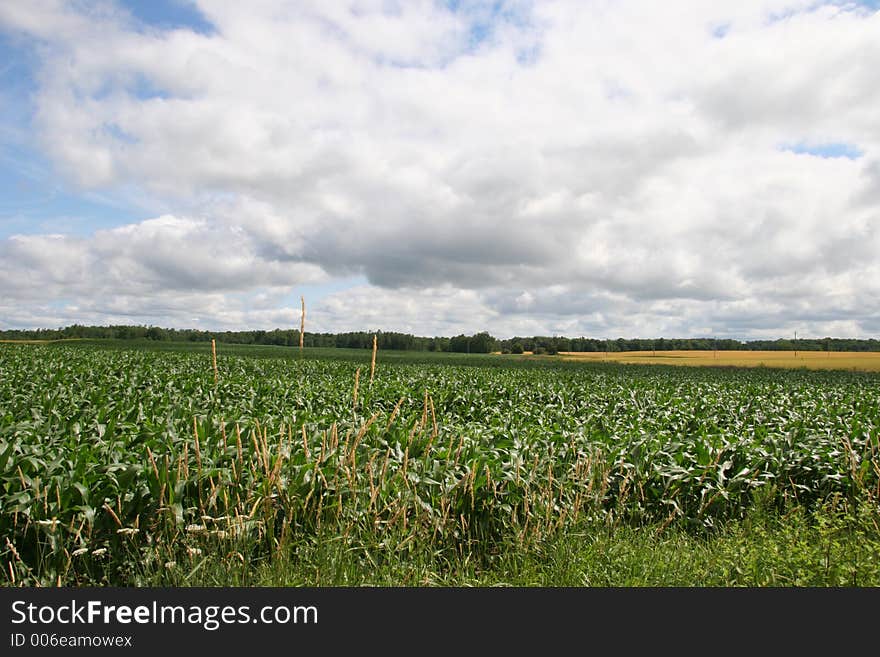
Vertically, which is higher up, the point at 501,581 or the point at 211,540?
the point at 211,540

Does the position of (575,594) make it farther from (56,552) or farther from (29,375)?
(29,375)

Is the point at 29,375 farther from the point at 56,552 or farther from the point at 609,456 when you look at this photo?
the point at 609,456

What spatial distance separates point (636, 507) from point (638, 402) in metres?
10.9

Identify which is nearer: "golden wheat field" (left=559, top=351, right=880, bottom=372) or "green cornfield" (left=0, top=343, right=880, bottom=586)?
"green cornfield" (left=0, top=343, right=880, bottom=586)

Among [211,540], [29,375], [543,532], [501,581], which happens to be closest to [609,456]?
[543,532]

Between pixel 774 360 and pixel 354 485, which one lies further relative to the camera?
pixel 774 360

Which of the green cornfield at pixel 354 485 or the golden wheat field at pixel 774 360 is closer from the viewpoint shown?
the green cornfield at pixel 354 485

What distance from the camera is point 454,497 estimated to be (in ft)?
18.3

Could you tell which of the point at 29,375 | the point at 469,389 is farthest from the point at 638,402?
the point at 29,375

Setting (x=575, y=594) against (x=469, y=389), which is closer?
(x=575, y=594)

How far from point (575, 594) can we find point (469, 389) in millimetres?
15576

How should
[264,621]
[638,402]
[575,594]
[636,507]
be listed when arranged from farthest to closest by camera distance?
[638,402]
[636,507]
[575,594]
[264,621]

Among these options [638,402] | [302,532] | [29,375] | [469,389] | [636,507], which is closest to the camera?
[302,532]

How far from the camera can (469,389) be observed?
19.4 meters
